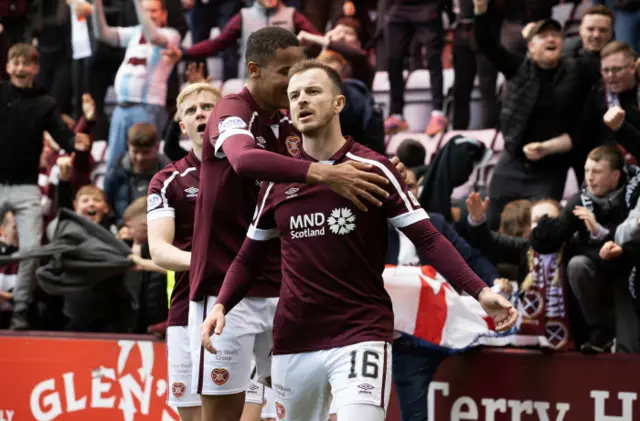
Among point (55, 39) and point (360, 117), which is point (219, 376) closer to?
point (360, 117)

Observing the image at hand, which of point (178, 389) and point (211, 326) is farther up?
point (211, 326)

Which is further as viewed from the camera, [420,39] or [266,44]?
[420,39]

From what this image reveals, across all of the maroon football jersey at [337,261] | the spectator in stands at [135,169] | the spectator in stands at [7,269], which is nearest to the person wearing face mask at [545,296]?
the maroon football jersey at [337,261]

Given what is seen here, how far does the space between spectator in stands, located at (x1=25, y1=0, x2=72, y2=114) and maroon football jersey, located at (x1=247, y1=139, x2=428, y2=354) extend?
8.03 m

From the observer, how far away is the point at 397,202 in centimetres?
489

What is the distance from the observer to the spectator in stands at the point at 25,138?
979 centimetres

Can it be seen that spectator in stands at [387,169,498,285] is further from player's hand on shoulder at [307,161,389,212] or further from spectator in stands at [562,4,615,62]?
player's hand on shoulder at [307,161,389,212]

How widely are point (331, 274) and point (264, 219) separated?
414 mm

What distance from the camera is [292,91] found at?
5027 millimetres

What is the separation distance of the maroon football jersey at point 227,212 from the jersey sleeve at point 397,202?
30.3 inches

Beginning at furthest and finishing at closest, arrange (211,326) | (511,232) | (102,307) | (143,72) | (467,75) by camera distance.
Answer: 1. (143,72)
2. (467,75)
3. (102,307)
4. (511,232)
5. (211,326)

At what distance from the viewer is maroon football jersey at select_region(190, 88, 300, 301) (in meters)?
5.55

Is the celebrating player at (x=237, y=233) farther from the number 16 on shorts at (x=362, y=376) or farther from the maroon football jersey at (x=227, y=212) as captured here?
the number 16 on shorts at (x=362, y=376)

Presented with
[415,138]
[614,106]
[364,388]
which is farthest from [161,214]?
[415,138]
